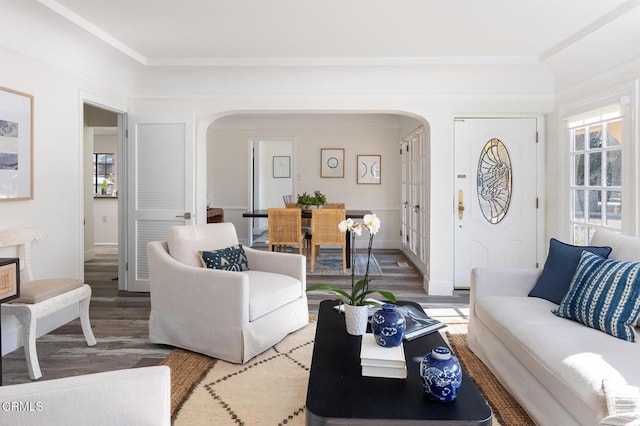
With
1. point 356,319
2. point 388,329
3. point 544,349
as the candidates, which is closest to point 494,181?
point 544,349

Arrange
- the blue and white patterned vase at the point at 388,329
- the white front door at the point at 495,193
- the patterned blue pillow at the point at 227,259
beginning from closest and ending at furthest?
the blue and white patterned vase at the point at 388,329 → the patterned blue pillow at the point at 227,259 → the white front door at the point at 495,193

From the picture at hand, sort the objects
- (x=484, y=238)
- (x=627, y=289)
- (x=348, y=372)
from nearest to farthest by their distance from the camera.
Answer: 1. (x=348, y=372)
2. (x=627, y=289)
3. (x=484, y=238)

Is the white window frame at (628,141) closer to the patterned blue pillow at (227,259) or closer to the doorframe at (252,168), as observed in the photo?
the patterned blue pillow at (227,259)

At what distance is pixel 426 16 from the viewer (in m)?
3.12

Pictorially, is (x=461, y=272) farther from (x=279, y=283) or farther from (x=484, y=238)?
(x=279, y=283)

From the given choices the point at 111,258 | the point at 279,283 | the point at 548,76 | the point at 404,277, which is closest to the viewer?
the point at 279,283

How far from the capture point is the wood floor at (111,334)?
2.66m

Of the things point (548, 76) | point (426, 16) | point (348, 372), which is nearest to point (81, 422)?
point (348, 372)

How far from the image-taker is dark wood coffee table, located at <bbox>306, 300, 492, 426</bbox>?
1.34 metres

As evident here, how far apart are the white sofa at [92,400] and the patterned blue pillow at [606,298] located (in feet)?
6.59

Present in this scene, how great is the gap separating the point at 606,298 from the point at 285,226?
4.16m

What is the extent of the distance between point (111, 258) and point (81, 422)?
6271 millimetres

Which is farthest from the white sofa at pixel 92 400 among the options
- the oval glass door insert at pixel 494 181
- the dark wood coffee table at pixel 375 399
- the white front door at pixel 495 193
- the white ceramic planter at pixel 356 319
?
the oval glass door insert at pixel 494 181

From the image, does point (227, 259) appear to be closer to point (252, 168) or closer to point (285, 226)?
point (285, 226)
